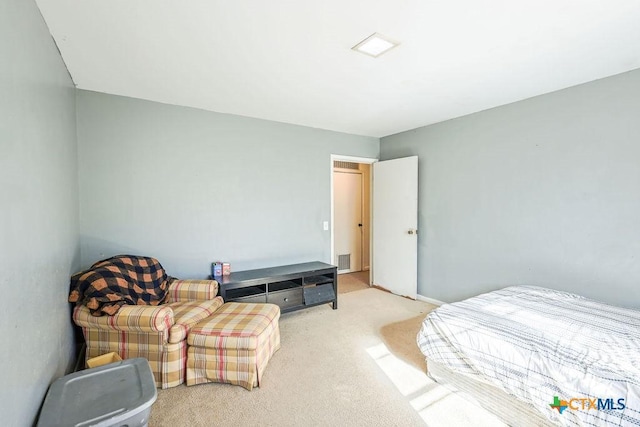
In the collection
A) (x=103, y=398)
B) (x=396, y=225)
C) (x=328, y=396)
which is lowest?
(x=328, y=396)

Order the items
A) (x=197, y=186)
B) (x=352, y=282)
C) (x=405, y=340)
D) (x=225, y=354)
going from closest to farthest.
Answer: (x=225, y=354), (x=405, y=340), (x=197, y=186), (x=352, y=282)

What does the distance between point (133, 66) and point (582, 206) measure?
389cm

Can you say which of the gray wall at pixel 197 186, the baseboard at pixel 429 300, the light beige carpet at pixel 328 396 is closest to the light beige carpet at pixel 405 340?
the light beige carpet at pixel 328 396

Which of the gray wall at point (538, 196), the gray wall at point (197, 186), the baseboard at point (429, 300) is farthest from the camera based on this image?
the baseboard at point (429, 300)

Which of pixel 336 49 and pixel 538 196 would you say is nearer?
pixel 336 49

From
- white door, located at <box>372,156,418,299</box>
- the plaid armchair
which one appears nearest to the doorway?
white door, located at <box>372,156,418,299</box>

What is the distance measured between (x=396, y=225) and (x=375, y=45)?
2.67m

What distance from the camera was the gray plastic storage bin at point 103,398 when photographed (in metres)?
1.23

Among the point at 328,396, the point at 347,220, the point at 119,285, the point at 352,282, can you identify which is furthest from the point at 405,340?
the point at 347,220

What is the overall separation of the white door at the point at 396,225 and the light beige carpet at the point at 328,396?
4.42ft

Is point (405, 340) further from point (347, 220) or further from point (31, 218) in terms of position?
point (347, 220)

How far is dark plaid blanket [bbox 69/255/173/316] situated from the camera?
1927 millimetres

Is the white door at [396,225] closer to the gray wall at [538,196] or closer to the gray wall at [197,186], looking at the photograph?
the gray wall at [538,196]

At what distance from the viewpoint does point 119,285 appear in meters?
2.13
